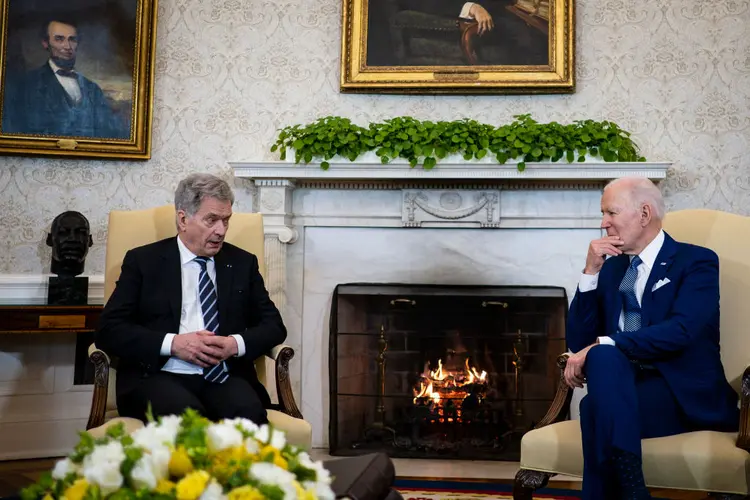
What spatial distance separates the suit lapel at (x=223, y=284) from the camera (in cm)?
320

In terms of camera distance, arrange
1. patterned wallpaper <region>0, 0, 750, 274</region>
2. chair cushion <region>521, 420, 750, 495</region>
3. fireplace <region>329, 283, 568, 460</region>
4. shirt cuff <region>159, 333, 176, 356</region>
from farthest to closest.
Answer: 1. patterned wallpaper <region>0, 0, 750, 274</region>
2. fireplace <region>329, 283, 568, 460</region>
3. shirt cuff <region>159, 333, 176, 356</region>
4. chair cushion <region>521, 420, 750, 495</region>

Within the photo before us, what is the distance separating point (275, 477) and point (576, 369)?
1.75 m

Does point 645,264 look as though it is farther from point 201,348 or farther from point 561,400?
point 201,348

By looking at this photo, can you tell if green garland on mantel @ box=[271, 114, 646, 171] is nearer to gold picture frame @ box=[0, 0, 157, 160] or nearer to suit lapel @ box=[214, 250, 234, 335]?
gold picture frame @ box=[0, 0, 157, 160]

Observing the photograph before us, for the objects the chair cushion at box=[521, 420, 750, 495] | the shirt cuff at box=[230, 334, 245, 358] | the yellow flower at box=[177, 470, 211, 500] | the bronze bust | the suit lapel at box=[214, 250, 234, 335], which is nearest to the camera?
the yellow flower at box=[177, 470, 211, 500]

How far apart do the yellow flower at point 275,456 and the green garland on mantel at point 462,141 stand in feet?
10.3

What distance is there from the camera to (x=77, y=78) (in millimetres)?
4805

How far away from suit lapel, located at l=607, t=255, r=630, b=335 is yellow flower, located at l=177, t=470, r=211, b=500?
210cm

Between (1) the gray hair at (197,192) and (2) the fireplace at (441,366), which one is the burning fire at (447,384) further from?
(1) the gray hair at (197,192)

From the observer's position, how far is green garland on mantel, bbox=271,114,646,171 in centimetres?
439

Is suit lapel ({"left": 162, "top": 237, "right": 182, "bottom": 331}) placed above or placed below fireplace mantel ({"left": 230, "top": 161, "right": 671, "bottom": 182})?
below

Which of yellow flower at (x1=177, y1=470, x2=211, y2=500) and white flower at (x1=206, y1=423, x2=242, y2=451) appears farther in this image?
white flower at (x1=206, y1=423, x2=242, y2=451)

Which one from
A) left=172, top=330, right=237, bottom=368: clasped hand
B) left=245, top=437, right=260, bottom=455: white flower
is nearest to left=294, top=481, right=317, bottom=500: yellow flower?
left=245, top=437, right=260, bottom=455: white flower

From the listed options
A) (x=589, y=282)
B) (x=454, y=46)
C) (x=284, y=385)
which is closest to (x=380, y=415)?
(x=284, y=385)
